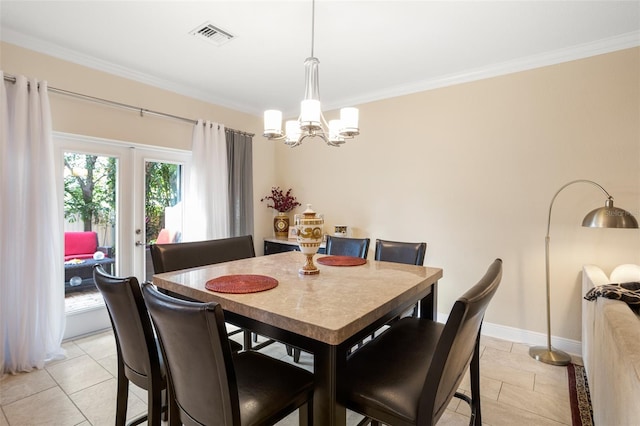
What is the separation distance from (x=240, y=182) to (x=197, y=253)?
6.43 ft

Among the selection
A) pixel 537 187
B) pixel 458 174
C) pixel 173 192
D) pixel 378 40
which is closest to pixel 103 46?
pixel 173 192

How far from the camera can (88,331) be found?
10.0ft

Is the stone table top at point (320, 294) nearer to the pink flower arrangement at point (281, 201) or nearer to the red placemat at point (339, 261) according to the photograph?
the red placemat at point (339, 261)

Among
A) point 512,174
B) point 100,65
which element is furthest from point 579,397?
point 100,65

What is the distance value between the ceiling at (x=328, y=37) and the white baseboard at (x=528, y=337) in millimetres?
2412

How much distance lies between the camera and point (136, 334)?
1.32m

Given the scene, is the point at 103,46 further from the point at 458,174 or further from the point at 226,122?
the point at 458,174

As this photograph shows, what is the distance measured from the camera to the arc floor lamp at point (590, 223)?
2.06 metres

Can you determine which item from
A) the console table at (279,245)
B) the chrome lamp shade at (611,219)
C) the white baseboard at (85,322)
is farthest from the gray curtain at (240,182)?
the chrome lamp shade at (611,219)

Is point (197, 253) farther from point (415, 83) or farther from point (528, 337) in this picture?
point (528, 337)

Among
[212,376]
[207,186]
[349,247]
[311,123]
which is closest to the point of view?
[212,376]

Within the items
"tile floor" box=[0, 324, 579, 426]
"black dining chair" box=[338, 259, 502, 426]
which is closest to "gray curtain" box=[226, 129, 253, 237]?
"tile floor" box=[0, 324, 579, 426]

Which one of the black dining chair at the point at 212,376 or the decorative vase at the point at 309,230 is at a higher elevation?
the decorative vase at the point at 309,230

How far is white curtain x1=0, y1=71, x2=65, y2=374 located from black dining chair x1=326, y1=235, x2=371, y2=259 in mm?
2288
